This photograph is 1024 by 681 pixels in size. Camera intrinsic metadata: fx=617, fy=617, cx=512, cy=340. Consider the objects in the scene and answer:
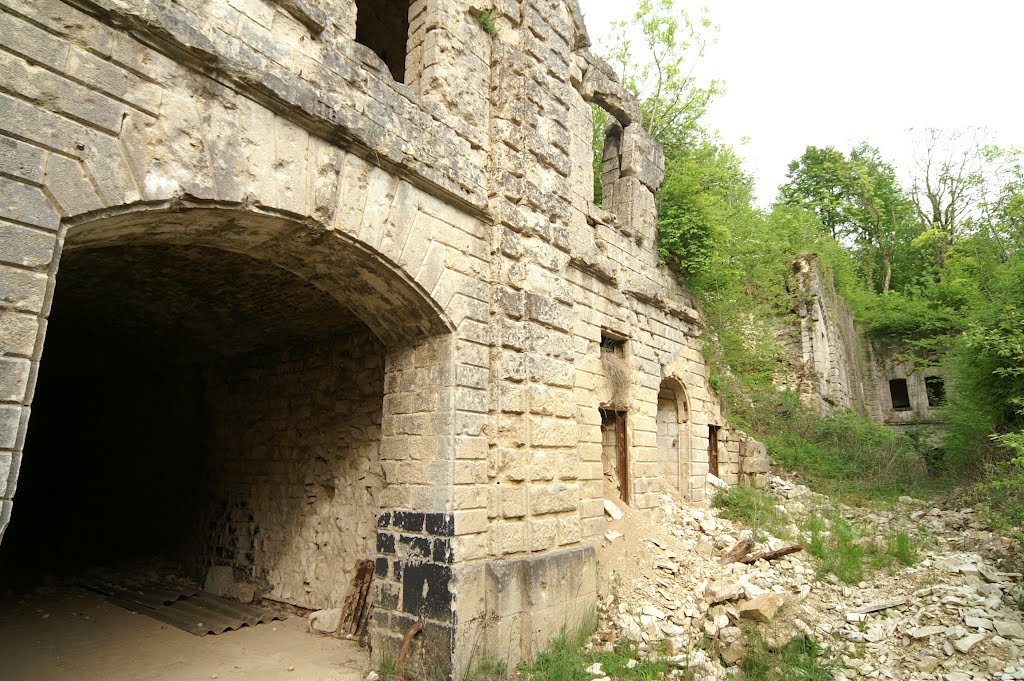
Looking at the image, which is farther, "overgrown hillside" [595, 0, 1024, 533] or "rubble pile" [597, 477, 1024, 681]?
"overgrown hillside" [595, 0, 1024, 533]

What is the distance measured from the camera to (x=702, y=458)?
915 cm

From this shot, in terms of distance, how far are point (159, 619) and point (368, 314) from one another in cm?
397

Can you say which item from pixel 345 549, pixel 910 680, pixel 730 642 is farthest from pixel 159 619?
pixel 910 680

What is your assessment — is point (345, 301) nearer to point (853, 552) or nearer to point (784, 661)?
point (784, 661)

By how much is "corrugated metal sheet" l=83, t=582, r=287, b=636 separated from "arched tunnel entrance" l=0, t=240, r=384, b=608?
37cm

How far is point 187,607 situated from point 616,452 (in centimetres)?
503

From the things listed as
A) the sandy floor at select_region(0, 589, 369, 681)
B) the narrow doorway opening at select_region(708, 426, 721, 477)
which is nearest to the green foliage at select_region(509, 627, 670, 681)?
the sandy floor at select_region(0, 589, 369, 681)

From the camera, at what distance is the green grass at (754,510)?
7.77m

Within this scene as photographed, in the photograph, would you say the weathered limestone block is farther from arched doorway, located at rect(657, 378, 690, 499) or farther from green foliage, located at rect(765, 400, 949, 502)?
green foliage, located at rect(765, 400, 949, 502)

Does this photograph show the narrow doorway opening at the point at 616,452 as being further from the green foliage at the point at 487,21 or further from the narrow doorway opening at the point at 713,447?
the green foliage at the point at 487,21

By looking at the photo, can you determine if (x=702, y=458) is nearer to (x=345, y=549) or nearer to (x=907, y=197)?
(x=345, y=549)

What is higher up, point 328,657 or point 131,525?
point 131,525

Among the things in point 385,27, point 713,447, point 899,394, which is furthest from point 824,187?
point 385,27

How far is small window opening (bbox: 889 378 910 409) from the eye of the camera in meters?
19.7
